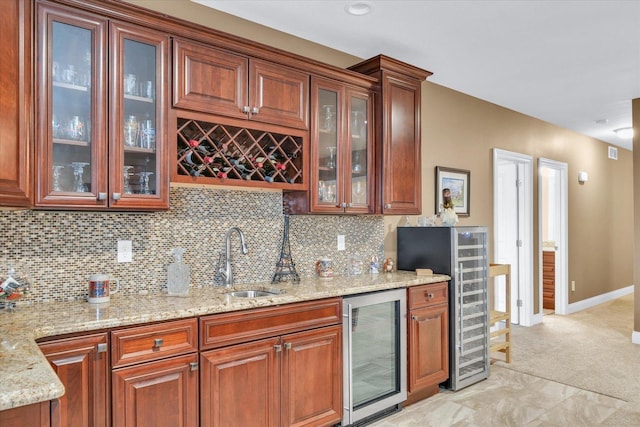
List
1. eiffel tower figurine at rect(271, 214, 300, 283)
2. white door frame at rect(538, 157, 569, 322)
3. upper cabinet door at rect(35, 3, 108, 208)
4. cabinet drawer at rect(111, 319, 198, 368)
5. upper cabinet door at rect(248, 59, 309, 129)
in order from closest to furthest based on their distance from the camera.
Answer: cabinet drawer at rect(111, 319, 198, 368) → upper cabinet door at rect(35, 3, 108, 208) → upper cabinet door at rect(248, 59, 309, 129) → eiffel tower figurine at rect(271, 214, 300, 283) → white door frame at rect(538, 157, 569, 322)

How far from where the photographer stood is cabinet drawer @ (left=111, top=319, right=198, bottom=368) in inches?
73.8

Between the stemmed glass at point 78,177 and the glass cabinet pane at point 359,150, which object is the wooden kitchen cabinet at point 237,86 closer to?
the glass cabinet pane at point 359,150

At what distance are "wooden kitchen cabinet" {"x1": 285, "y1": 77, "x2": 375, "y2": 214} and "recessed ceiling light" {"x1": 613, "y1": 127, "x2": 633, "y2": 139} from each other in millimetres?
4718

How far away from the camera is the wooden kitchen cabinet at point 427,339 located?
122 inches

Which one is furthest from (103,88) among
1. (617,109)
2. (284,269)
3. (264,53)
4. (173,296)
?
(617,109)

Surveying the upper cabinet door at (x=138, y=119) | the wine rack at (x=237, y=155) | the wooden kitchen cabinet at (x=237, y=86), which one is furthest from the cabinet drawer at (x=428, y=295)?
the upper cabinet door at (x=138, y=119)

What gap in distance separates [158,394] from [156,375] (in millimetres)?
86

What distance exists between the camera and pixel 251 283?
297 centimetres

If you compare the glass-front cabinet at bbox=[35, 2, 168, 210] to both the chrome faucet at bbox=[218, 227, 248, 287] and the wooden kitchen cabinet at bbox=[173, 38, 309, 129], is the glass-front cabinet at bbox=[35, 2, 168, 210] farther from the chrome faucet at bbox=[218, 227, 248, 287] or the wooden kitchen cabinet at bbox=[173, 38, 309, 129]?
the chrome faucet at bbox=[218, 227, 248, 287]

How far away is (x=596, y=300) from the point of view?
6.73m

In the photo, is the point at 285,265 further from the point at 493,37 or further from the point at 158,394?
the point at 493,37

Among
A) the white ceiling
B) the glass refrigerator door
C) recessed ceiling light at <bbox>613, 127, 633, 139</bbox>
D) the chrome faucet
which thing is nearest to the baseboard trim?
recessed ceiling light at <bbox>613, 127, 633, 139</bbox>

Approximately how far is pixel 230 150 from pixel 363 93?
3.90ft

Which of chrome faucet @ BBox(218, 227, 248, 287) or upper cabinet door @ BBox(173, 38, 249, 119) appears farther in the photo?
chrome faucet @ BBox(218, 227, 248, 287)
